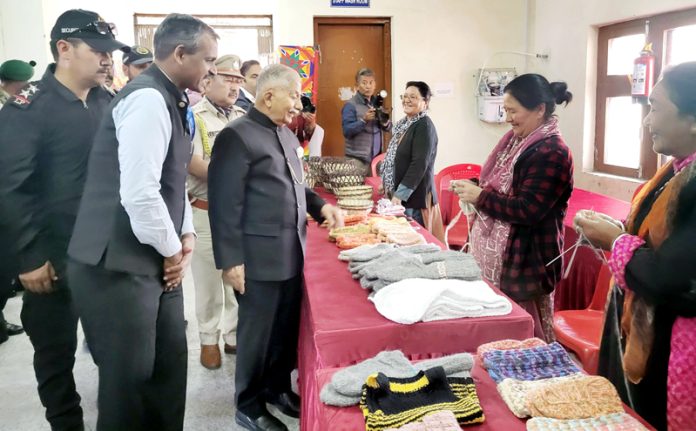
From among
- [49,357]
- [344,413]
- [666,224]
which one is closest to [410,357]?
[344,413]

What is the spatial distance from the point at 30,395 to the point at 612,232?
2.55 meters

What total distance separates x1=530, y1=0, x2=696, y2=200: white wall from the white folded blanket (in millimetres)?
3234

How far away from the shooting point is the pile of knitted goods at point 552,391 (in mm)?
1068

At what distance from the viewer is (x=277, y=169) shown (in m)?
2.01

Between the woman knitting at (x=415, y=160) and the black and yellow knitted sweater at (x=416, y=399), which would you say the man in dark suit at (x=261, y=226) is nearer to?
the black and yellow knitted sweater at (x=416, y=399)

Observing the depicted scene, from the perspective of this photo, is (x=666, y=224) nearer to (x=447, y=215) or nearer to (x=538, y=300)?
(x=538, y=300)

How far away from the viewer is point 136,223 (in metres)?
1.43

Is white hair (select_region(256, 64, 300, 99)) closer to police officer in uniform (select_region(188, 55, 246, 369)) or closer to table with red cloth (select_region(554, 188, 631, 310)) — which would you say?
police officer in uniform (select_region(188, 55, 246, 369))

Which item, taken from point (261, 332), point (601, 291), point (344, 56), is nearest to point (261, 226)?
point (261, 332)

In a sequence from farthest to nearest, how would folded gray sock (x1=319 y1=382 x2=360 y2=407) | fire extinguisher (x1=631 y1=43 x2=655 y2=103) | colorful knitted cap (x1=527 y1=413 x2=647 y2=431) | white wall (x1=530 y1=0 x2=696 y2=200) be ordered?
1. white wall (x1=530 y1=0 x2=696 y2=200)
2. fire extinguisher (x1=631 y1=43 x2=655 y2=103)
3. folded gray sock (x1=319 y1=382 x2=360 y2=407)
4. colorful knitted cap (x1=527 y1=413 x2=647 y2=431)

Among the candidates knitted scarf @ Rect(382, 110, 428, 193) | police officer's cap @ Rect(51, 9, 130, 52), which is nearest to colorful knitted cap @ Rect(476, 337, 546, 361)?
police officer's cap @ Rect(51, 9, 130, 52)

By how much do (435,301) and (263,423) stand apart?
949 millimetres

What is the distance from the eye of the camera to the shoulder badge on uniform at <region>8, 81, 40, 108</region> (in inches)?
73.1

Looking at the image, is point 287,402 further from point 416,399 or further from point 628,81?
point 628,81
